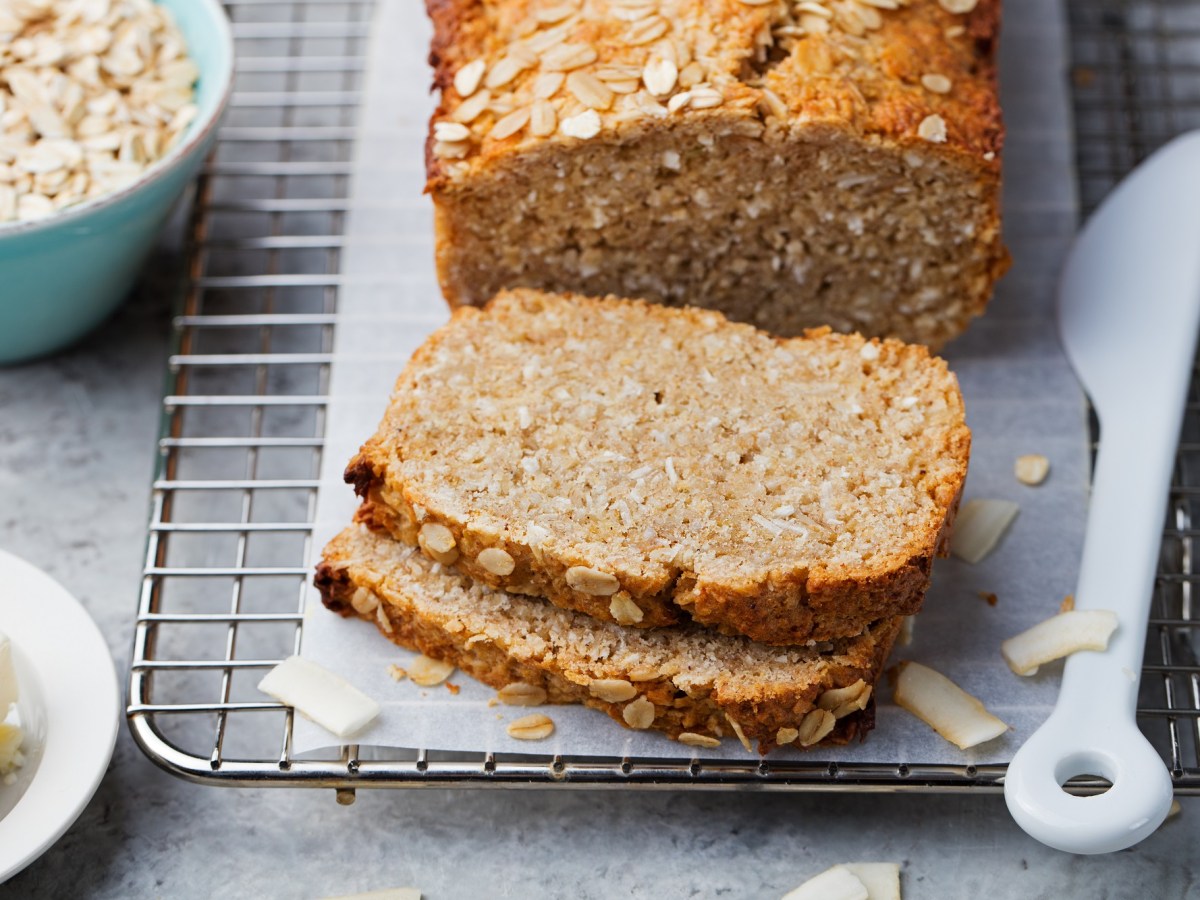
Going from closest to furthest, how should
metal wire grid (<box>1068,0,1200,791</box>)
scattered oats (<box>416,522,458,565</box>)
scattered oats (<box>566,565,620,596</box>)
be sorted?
scattered oats (<box>566,565,620,596</box>)
scattered oats (<box>416,522,458,565</box>)
metal wire grid (<box>1068,0,1200,791</box>)

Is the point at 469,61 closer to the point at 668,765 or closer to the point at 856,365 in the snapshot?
the point at 856,365

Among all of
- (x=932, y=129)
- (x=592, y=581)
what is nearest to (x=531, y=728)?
(x=592, y=581)

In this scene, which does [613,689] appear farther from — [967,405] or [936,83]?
[936,83]

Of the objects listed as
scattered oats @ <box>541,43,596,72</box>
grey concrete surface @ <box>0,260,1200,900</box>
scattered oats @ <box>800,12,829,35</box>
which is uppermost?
scattered oats @ <box>800,12,829,35</box>

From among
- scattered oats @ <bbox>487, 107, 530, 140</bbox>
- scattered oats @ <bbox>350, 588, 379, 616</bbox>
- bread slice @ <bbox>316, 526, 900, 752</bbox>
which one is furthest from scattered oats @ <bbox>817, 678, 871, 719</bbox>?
scattered oats @ <bbox>487, 107, 530, 140</bbox>

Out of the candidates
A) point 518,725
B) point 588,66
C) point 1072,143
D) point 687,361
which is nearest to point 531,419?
point 687,361

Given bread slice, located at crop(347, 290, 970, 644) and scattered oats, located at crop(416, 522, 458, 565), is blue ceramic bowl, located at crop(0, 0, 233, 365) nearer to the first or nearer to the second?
bread slice, located at crop(347, 290, 970, 644)
